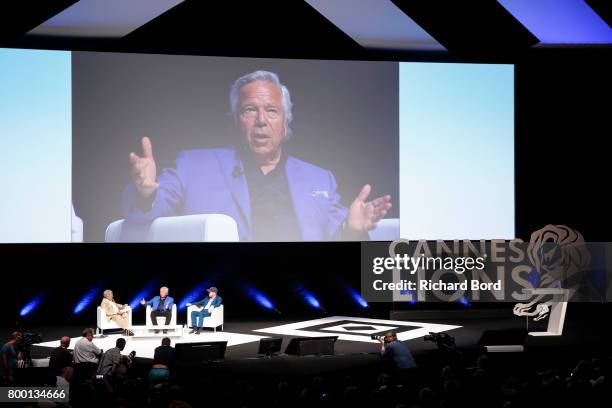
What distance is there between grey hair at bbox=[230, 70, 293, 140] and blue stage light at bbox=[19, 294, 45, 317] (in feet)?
13.3

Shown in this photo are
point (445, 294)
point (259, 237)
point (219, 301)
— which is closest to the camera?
point (219, 301)

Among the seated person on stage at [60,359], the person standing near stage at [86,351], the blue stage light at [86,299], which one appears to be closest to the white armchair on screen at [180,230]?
the blue stage light at [86,299]

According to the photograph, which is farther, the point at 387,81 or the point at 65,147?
the point at 387,81

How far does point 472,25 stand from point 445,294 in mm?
4324

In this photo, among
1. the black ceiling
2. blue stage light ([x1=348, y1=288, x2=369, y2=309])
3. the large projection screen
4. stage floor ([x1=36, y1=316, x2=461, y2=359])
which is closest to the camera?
stage floor ([x1=36, y1=316, x2=461, y2=359])

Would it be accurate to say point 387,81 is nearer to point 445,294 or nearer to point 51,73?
point 445,294

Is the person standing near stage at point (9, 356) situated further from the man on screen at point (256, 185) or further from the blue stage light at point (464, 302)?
the blue stage light at point (464, 302)

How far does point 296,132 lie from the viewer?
13414 mm

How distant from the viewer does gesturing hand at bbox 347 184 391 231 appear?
13.5 metres

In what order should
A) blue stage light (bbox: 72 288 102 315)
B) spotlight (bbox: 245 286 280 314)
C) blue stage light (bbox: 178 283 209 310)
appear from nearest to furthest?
blue stage light (bbox: 72 288 102 315), blue stage light (bbox: 178 283 209 310), spotlight (bbox: 245 286 280 314)

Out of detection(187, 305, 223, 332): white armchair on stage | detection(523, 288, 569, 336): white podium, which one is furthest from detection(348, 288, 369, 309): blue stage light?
detection(523, 288, 569, 336): white podium

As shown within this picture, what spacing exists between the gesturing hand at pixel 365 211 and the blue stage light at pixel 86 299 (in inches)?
158

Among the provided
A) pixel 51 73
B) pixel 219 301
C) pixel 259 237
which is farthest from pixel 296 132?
pixel 51 73

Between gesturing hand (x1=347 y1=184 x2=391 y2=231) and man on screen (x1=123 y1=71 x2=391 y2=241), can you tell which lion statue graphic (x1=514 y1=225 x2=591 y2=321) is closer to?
gesturing hand (x1=347 y1=184 x2=391 y2=231)
